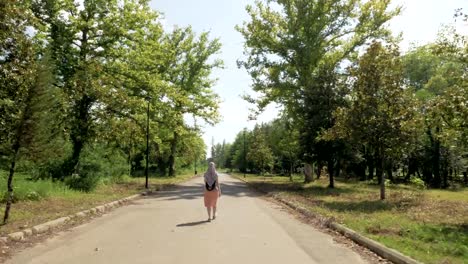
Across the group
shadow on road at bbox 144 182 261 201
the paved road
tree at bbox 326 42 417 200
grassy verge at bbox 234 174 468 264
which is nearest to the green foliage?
the paved road

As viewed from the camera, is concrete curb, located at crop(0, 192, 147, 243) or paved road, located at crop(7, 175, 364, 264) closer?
paved road, located at crop(7, 175, 364, 264)

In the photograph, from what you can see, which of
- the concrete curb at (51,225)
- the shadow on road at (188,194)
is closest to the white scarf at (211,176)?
the concrete curb at (51,225)

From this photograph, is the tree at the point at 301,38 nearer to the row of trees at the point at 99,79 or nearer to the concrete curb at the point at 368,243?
the row of trees at the point at 99,79

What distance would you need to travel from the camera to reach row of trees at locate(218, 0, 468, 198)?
1944 centimetres

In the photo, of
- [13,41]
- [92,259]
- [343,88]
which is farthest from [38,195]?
[343,88]

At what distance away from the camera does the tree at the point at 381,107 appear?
842 inches

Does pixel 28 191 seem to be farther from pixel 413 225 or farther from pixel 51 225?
pixel 413 225

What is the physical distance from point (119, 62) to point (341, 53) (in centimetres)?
1858

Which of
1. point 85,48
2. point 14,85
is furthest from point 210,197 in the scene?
point 85,48

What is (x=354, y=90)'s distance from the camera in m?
24.1

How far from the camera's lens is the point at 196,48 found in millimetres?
56688

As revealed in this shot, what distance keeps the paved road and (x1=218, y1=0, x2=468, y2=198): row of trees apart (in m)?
8.17

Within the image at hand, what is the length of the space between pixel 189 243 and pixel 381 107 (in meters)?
14.2

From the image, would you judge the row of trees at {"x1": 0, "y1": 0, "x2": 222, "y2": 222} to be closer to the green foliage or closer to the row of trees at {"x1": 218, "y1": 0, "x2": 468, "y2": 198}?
the green foliage
